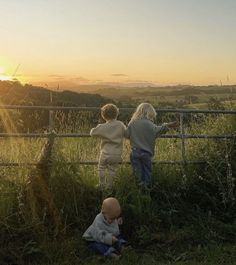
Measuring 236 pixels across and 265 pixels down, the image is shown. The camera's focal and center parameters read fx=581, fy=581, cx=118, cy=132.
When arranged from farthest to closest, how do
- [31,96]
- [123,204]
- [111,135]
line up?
1. [31,96]
2. [111,135]
3. [123,204]

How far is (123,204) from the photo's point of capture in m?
Result: 7.87

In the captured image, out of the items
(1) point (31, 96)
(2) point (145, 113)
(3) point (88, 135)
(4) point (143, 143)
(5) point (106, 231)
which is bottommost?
(5) point (106, 231)

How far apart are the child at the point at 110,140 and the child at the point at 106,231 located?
55.0 inches

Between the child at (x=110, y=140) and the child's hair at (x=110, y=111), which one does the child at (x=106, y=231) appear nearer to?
the child at (x=110, y=140)

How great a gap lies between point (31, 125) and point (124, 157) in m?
1.56

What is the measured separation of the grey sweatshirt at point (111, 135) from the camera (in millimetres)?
8656

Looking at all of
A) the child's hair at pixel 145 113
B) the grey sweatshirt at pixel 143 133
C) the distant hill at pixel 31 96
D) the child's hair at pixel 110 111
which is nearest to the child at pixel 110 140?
the child's hair at pixel 110 111

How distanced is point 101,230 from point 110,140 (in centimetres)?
185

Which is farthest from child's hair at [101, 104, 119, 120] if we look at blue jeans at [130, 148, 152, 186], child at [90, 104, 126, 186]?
blue jeans at [130, 148, 152, 186]

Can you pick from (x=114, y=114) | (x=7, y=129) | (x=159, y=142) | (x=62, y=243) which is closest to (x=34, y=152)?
(x=7, y=129)

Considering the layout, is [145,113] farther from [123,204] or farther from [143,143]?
[123,204]

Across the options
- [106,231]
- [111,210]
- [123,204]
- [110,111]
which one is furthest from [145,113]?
[106,231]

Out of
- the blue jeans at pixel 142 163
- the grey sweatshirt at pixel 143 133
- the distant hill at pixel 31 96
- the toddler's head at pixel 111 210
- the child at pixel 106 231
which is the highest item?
the distant hill at pixel 31 96

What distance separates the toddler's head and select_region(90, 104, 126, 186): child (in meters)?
1.39
